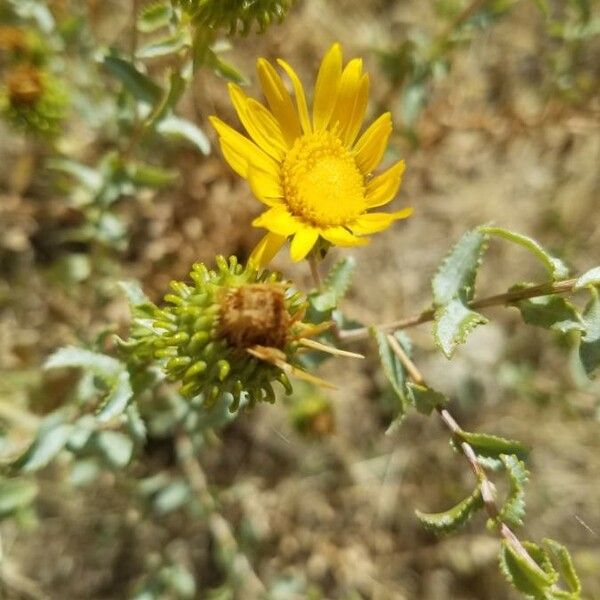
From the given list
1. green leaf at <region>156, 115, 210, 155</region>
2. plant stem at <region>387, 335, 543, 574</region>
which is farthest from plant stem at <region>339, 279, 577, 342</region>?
green leaf at <region>156, 115, 210, 155</region>

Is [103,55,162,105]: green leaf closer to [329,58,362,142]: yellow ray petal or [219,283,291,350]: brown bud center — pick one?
[329,58,362,142]: yellow ray petal

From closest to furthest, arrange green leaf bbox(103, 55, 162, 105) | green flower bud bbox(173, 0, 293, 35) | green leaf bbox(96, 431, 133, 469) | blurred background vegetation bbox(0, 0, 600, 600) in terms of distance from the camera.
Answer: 1. green flower bud bbox(173, 0, 293, 35)
2. green leaf bbox(103, 55, 162, 105)
3. green leaf bbox(96, 431, 133, 469)
4. blurred background vegetation bbox(0, 0, 600, 600)

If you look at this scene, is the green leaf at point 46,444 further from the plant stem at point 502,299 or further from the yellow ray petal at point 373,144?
the yellow ray petal at point 373,144

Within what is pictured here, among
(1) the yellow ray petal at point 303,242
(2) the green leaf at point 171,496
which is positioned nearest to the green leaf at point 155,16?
(1) the yellow ray petal at point 303,242

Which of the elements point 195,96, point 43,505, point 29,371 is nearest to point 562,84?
point 195,96

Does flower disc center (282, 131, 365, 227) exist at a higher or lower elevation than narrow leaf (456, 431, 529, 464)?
higher
